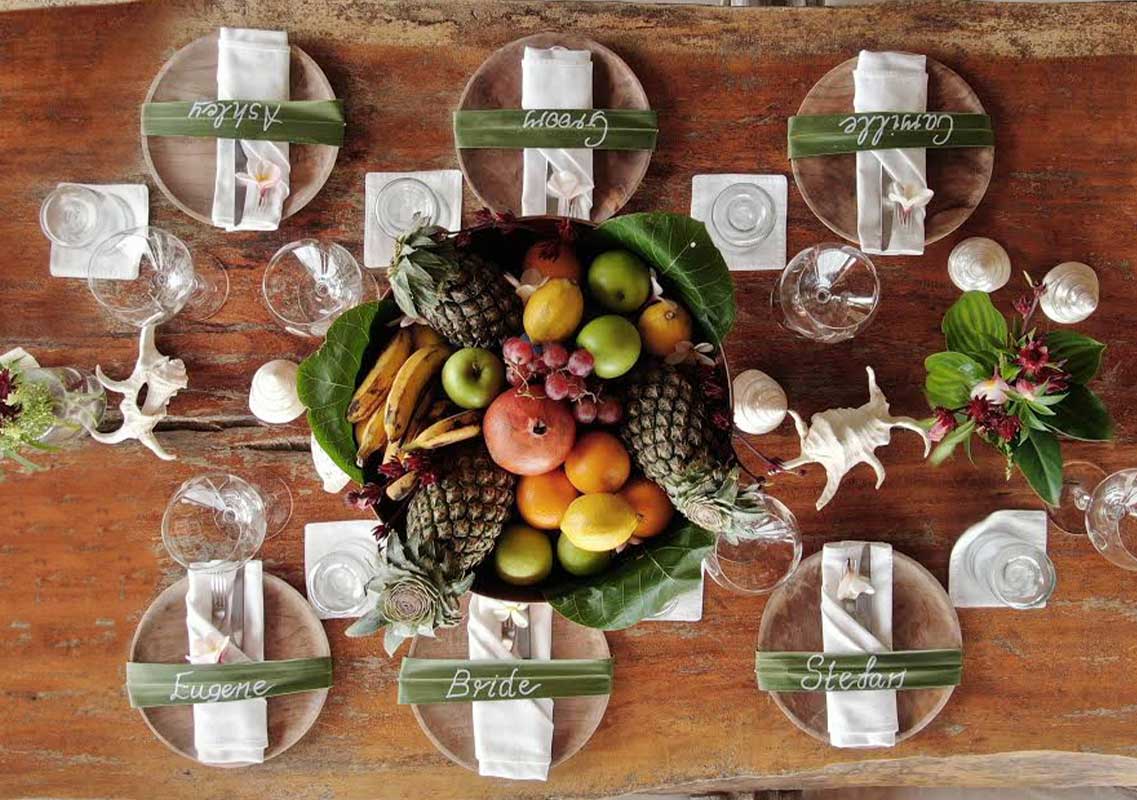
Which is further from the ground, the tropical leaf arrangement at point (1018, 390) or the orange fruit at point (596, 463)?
the tropical leaf arrangement at point (1018, 390)

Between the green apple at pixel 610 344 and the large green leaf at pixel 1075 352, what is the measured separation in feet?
2.57

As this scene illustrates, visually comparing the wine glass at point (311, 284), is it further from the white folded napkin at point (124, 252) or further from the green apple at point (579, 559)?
the green apple at point (579, 559)

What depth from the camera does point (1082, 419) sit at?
1491mm

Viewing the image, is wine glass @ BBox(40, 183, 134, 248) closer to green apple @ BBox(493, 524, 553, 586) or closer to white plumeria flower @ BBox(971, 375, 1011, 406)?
green apple @ BBox(493, 524, 553, 586)

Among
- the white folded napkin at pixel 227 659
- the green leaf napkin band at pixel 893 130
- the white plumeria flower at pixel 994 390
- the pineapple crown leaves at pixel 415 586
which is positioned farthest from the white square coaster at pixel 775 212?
the white folded napkin at pixel 227 659

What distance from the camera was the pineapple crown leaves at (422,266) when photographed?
1191 mm

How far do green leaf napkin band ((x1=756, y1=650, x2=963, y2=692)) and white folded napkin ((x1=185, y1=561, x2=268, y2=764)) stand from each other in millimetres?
1062

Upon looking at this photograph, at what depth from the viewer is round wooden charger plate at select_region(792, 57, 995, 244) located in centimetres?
177

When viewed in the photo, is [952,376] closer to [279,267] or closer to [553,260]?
[553,260]

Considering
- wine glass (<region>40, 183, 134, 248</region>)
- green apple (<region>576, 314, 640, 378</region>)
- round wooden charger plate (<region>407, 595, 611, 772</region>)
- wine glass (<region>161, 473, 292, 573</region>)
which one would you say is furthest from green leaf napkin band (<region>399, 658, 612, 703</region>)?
wine glass (<region>40, 183, 134, 248</region>)

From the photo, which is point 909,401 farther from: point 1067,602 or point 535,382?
point 535,382

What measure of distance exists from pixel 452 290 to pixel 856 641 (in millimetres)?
1157

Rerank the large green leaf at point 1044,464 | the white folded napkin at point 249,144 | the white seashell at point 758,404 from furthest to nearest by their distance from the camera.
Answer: the white folded napkin at point 249,144 → the white seashell at point 758,404 → the large green leaf at point 1044,464

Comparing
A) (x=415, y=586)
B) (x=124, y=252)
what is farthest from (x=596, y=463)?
(x=124, y=252)
